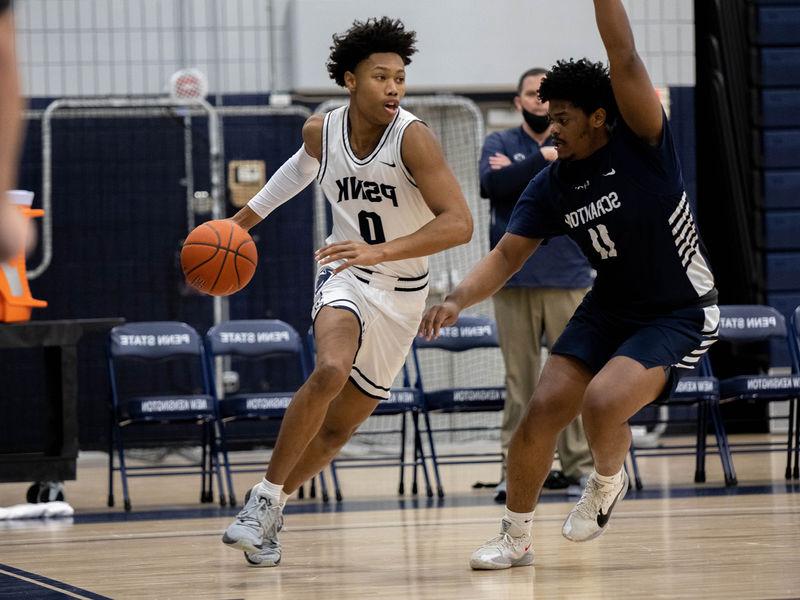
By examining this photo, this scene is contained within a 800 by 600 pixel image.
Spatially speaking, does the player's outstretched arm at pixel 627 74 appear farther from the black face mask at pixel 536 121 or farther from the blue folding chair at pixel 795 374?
the blue folding chair at pixel 795 374

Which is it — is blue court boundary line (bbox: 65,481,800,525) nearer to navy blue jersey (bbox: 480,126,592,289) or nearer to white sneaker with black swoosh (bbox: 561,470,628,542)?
navy blue jersey (bbox: 480,126,592,289)

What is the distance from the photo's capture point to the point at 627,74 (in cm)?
411

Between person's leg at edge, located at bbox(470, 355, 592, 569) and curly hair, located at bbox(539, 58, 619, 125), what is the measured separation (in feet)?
2.86

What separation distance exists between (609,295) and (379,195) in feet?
3.15

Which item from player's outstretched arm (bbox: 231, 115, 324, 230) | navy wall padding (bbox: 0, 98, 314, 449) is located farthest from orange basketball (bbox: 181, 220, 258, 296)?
navy wall padding (bbox: 0, 98, 314, 449)

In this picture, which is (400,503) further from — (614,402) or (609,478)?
(614,402)

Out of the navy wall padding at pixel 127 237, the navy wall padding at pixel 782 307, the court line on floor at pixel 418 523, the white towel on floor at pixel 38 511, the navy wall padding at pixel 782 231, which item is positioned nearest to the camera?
the court line on floor at pixel 418 523

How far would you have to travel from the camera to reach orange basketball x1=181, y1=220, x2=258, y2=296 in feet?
16.2

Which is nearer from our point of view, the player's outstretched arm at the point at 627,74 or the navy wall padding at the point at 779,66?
the player's outstretched arm at the point at 627,74

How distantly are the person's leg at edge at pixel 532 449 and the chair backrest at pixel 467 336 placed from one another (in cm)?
373

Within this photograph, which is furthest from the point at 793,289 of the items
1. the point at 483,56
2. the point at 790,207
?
the point at 483,56

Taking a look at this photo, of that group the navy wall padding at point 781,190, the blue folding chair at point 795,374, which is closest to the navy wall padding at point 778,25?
the navy wall padding at point 781,190

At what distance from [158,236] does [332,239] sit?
570cm

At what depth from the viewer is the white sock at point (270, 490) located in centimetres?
462
